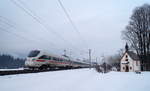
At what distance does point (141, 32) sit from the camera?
123 ft

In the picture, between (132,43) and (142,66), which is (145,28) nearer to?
(132,43)

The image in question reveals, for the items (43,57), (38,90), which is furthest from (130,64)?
(38,90)

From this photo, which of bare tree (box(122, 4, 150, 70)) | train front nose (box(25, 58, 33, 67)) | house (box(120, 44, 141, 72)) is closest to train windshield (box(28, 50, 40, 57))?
train front nose (box(25, 58, 33, 67))

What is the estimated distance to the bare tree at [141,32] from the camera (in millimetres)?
36812

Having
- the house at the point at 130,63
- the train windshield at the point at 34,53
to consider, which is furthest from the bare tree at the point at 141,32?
the train windshield at the point at 34,53

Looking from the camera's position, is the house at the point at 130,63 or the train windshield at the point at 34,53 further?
A: the house at the point at 130,63

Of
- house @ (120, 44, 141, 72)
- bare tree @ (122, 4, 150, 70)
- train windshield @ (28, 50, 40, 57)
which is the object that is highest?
bare tree @ (122, 4, 150, 70)

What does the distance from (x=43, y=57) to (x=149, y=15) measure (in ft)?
103

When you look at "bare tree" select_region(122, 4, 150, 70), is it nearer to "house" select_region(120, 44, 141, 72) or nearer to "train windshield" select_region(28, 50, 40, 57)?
"house" select_region(120, 44, 141, 72)

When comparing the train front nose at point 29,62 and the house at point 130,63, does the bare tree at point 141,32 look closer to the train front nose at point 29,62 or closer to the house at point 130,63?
the house at point 130,63

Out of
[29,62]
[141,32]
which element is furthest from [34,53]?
[141,32]

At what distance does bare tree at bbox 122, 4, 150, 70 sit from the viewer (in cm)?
3681

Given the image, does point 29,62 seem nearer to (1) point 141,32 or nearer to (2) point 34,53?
(2) point 34,53

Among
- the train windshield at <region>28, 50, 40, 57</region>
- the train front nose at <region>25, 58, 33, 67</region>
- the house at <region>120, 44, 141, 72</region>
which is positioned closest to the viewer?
the train front nose at <region>25, 58, 33, 67</region>
